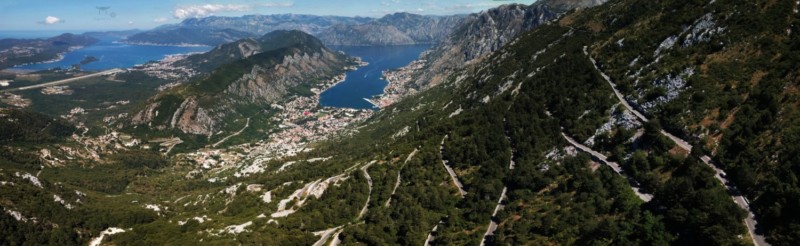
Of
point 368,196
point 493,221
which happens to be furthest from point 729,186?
point 368,196

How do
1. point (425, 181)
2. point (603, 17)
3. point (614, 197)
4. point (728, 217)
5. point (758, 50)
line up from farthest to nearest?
point (603, 17)
point (425, 181)
point (758, 50)
point (614, 197)
point (728, 217)

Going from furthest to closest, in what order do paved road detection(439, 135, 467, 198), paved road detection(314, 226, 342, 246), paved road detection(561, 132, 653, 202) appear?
paved road detection(439, 135, 467, 198) < paved road detection(314, 226, 342, 246) < paved road detection(561, 132, 653, 202)

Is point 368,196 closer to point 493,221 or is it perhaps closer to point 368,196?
point 368,196

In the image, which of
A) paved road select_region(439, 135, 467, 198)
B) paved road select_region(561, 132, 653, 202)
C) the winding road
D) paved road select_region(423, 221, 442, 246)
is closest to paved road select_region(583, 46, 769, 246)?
paved road select_region(561, 132, 653, 202)

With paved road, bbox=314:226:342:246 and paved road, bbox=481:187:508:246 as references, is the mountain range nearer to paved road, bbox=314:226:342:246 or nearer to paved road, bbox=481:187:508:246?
paved road, bbox=481:187:508:246

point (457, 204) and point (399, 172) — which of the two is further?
point (399, 172)

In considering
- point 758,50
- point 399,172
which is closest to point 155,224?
point 399,172

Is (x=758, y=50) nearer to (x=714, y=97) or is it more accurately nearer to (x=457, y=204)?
(x=714, y=97)

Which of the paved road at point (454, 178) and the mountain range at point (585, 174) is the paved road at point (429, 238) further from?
the paved road at point (454, 178)

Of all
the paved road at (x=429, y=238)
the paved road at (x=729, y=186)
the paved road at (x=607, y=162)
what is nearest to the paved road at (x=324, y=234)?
the paved road at (x=429, y=238)

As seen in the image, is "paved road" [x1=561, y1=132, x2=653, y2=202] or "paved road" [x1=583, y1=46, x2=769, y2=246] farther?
"paved road" [x1=561, y1=132, x2=653, y2=202]

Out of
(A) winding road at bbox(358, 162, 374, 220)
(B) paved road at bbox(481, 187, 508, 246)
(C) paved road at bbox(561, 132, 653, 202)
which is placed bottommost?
(A) winding road at bbox(358, 162, 374, 220)
